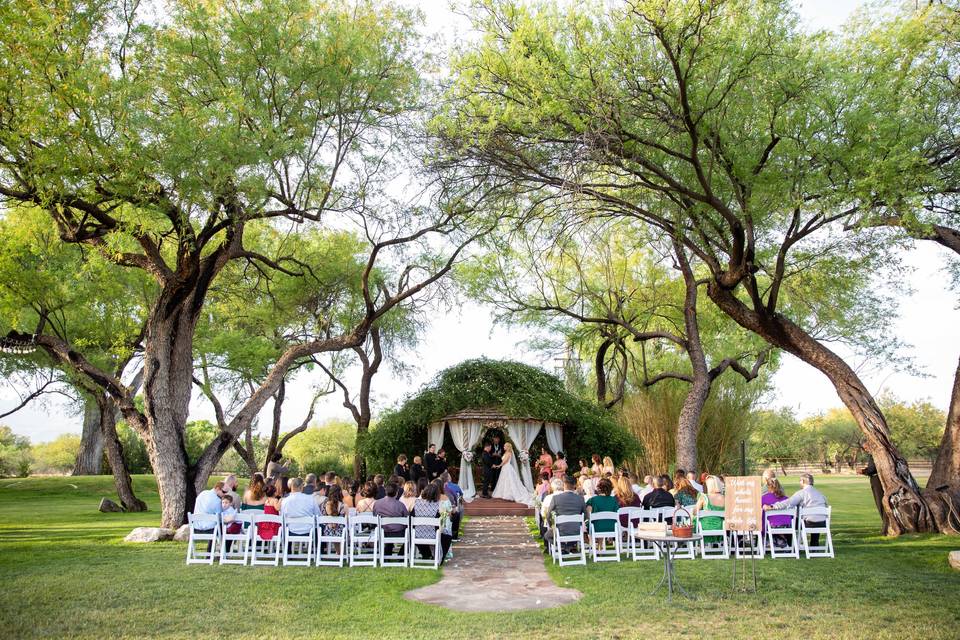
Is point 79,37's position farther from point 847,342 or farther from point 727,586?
point 847,342

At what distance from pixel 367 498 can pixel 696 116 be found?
25.1 feet

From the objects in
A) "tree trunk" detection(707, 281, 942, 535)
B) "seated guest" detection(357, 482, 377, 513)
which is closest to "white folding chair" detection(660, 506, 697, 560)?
"seated guest" detection(357, 482, 377, 513)

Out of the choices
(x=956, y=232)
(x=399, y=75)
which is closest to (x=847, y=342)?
(x=956, y=232)

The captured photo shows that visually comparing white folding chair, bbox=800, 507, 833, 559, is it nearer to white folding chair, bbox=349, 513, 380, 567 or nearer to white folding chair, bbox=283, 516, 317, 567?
white folding chair, bbox=349, 513, 380, 567

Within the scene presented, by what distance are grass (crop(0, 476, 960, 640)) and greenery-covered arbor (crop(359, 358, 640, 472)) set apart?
32.6 ft

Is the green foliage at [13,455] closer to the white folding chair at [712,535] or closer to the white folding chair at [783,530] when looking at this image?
the white folding chair at [712,535]

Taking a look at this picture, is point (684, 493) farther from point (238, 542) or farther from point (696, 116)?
point (238, 542)

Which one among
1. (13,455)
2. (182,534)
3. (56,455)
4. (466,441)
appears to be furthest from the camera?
(56,455)

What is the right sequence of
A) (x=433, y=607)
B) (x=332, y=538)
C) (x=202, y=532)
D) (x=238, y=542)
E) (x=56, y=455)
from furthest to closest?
(x=56, y=455) → (x=238, y=542) → (x=202, y=532) → (x=332, y=538) → (x=433, y=607)

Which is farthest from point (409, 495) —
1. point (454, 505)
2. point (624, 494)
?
point (624, 494)

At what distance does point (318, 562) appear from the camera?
943 centimetres

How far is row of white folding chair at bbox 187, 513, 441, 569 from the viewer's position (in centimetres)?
940

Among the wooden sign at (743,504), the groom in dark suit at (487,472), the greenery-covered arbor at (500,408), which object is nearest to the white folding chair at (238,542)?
the wooden sign at (743,504)

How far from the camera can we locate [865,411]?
12.8m
